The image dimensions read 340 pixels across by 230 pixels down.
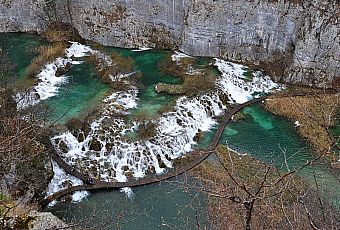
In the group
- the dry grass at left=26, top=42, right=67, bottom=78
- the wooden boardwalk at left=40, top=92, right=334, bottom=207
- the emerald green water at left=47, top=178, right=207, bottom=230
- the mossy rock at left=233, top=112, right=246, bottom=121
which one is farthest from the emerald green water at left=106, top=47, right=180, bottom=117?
the emerald green water at left=47, top=178, right=207, bottom=230

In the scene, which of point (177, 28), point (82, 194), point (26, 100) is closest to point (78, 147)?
point (82, 194)

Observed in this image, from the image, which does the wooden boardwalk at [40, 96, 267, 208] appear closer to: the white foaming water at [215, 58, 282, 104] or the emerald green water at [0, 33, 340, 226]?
the emerald green water at [0, 33, 340, 226]

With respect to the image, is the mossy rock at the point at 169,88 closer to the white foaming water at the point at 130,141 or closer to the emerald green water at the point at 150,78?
the emerald green water at the point at 150,78

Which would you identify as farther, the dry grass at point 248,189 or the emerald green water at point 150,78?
the emerald green water at point 150,78

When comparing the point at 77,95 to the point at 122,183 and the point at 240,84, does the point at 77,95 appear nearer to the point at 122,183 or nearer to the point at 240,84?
the point at 122,183

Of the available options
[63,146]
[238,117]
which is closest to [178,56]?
[238,117]

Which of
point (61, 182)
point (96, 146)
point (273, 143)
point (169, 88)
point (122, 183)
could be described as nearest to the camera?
point (61, 182)

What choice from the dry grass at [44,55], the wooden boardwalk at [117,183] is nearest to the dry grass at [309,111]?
the wooden boardwalk at [117,183]
